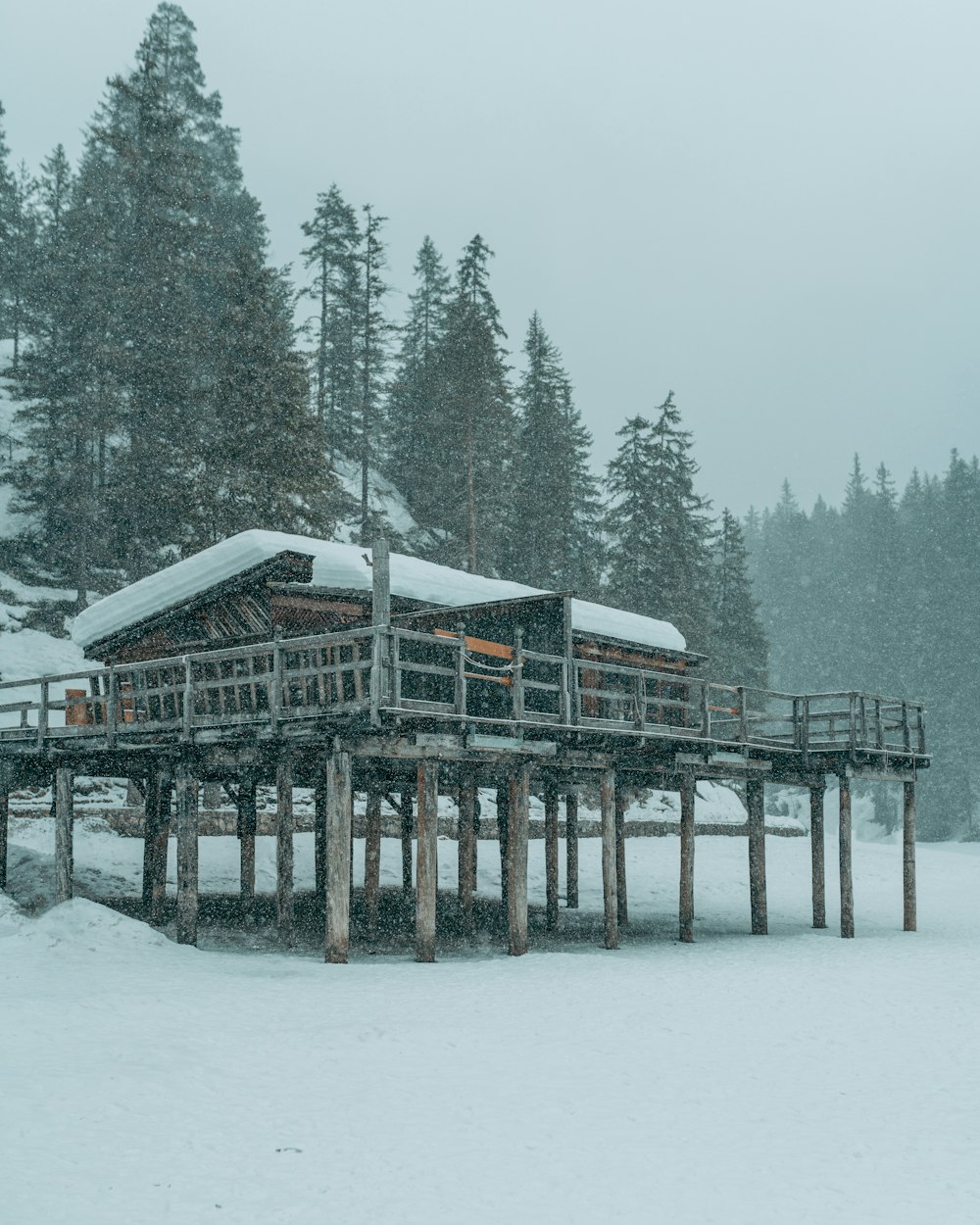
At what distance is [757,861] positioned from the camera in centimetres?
2577

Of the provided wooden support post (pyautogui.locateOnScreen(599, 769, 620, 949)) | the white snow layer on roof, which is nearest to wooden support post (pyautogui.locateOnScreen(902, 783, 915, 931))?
the white snow layer on roof

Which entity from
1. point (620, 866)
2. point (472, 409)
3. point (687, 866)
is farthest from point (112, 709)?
point (472, 409)

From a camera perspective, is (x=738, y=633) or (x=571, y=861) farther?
(x=738, y=633)

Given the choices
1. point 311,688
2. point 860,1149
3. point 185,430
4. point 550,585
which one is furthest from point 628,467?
point 860,1149

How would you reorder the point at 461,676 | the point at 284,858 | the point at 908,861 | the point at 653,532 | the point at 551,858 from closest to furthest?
the point at 461,676
the point at 284,858
the point at 551,858
the point at 908,861
the point at 653,532

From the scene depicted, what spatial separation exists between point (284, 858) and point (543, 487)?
111ft

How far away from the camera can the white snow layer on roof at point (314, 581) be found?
21797mm

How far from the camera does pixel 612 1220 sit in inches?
324

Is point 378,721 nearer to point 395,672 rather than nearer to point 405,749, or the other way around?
point 395,672

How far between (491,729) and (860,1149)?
9.98 metres

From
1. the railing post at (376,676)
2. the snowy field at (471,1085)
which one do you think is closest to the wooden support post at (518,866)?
the snowy field at (471,1085)

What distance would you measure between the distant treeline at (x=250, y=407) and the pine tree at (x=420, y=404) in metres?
0.22

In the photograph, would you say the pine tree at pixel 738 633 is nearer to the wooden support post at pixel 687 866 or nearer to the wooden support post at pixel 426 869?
the wooden support post at pixel 687 866

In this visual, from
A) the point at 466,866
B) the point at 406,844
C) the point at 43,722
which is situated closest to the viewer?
the point at 43,722
